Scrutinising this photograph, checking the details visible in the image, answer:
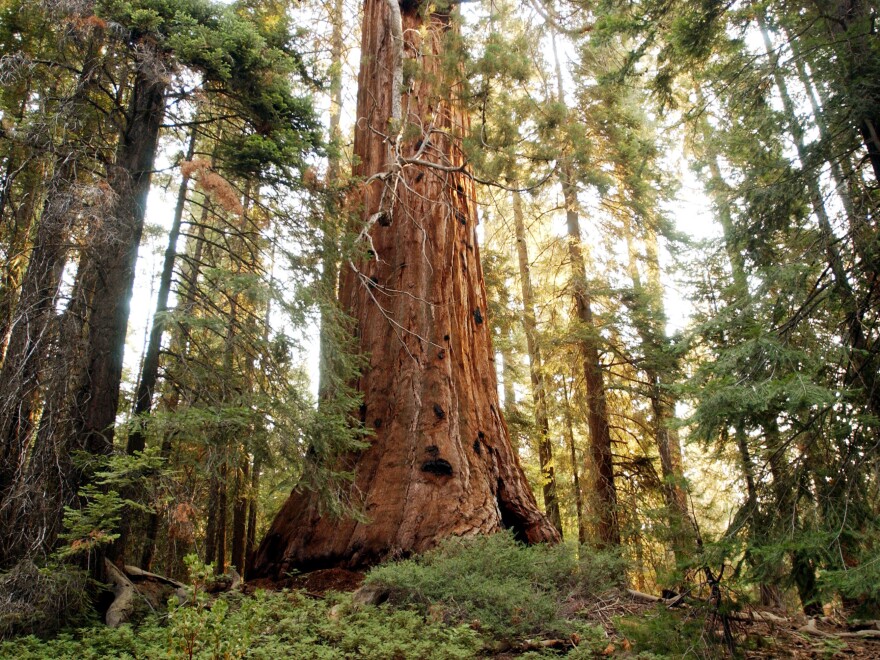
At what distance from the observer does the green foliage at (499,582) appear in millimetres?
4215

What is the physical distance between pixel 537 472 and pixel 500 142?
11077mm

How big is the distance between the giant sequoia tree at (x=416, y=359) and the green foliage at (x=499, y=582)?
758mm

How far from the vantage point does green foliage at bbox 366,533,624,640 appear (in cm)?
421

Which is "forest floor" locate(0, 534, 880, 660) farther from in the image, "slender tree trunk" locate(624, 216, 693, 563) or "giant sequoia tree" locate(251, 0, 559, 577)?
"slender tree trunk" locate(624, 216, 693, 563)

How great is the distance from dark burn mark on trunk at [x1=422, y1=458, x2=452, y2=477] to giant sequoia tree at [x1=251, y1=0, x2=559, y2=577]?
11mm

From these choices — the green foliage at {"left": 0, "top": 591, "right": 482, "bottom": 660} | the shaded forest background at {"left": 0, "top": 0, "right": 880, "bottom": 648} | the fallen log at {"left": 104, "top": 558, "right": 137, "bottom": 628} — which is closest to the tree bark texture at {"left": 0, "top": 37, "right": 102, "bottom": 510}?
the shaded forest background at {"left": 0, "top": 0, "right": 880, "bottom": 648}

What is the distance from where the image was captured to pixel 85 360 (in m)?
5.04

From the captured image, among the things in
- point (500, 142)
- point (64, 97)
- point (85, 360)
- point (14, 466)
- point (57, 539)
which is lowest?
point (57, 539)

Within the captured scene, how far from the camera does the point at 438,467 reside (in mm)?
6258

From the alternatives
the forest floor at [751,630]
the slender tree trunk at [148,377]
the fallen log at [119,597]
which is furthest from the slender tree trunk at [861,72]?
the fallen log at [119,597]

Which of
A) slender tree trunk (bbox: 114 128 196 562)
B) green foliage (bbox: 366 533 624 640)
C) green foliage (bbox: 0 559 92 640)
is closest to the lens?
green foliage (bbox: 0 559 92 640)

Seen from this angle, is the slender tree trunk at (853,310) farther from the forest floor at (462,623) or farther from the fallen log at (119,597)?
the fallen log at (119,597)

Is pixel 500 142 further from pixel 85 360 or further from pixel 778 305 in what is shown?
pixel 85 360

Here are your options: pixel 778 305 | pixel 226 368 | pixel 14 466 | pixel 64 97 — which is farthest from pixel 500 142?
pixel 14 466
